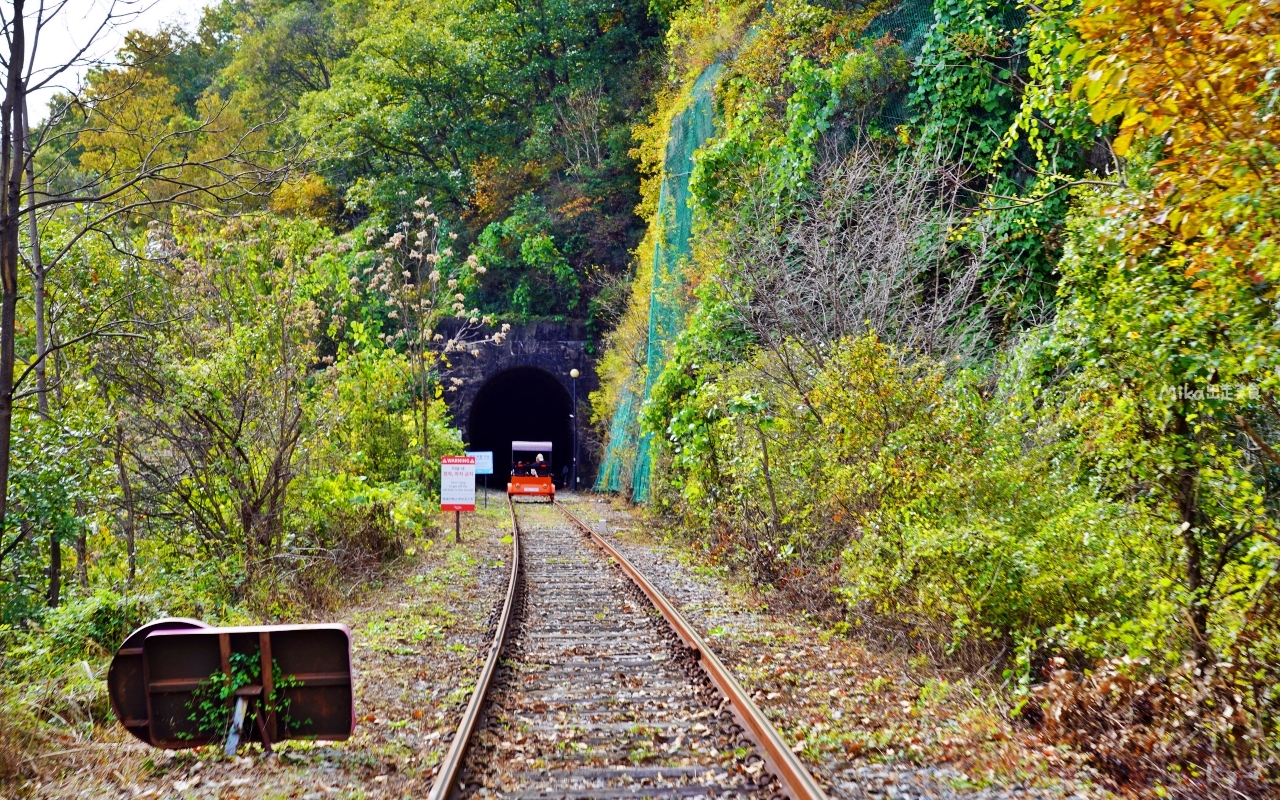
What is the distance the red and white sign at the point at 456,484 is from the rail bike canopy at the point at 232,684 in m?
11.0

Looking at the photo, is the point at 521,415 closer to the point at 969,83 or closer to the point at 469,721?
the point at 969,83

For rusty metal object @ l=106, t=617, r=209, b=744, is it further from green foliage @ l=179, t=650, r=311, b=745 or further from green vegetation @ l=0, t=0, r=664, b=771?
green vegetation @ l=0, t=0, r=664, b=771

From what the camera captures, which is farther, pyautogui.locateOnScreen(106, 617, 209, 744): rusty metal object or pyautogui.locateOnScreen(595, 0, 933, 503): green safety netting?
pyautogui.locateOnScreen(595, 0, 933, 503): green safety netting

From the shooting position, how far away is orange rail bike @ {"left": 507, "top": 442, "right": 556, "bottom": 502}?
3206cm

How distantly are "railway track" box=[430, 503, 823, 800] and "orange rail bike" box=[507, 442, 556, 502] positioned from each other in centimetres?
2176

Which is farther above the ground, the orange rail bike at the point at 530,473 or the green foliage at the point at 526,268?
the green foliage at the point at 526,268

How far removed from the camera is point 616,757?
17.4 ft

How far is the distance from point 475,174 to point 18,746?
111 ft

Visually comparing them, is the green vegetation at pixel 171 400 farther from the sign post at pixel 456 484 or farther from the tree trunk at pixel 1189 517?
the tree trunk at pixel 1189 517

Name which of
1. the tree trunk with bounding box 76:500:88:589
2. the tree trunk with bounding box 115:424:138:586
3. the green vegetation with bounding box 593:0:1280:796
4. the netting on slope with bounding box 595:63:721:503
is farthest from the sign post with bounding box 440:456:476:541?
the tree trunk with bounding box 76:500:88:589

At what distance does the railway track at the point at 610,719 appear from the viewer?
4.86 metres

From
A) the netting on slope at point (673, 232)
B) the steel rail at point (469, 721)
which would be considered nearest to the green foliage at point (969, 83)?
the netting on slope at point (673, 232)

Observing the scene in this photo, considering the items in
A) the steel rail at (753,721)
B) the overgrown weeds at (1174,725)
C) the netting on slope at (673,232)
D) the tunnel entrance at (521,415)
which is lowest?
the steel rail at (753,721)

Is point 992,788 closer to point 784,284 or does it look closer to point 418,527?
point 784,284
